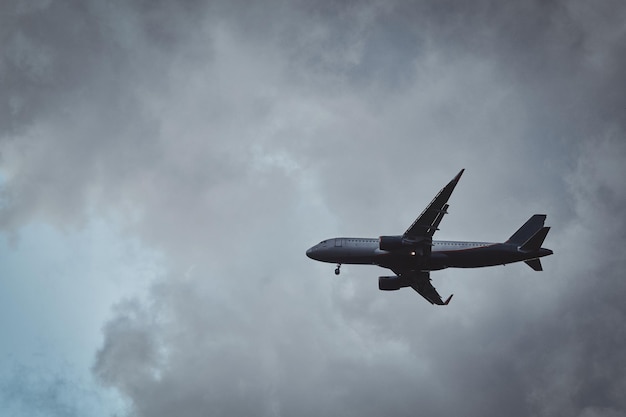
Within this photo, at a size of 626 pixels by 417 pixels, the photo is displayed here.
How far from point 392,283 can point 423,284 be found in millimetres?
4563

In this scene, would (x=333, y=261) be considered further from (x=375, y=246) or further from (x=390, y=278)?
(x=390, y=278)

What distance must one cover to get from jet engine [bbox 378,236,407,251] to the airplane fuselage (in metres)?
1.10

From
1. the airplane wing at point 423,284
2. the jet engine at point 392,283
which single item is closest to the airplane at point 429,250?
the airplane wing at point 423,284

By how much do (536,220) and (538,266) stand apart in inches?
247

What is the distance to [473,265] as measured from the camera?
259 feet

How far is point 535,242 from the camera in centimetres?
7669

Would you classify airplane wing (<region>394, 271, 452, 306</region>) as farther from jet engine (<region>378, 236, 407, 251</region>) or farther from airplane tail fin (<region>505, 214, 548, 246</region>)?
airplane tail fin (<region>505, 214, 548, 246</region>)

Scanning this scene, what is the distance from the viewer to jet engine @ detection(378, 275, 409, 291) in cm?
8875

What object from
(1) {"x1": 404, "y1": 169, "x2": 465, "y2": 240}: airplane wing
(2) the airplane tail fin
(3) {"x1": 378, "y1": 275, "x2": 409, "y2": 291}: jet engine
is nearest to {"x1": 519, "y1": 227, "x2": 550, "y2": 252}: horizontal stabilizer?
(2) the airplane tail fin

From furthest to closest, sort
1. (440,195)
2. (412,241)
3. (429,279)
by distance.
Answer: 1. (429,279)
2. (412,241)
3. (440,195)

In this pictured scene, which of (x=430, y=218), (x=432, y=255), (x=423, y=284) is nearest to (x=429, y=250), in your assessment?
(x=432, y=255)

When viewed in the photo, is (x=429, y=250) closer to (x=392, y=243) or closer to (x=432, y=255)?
(x=432, y=255)

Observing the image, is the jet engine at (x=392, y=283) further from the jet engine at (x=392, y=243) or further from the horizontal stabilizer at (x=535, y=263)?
the horizontal stabilizer at (x=535, y=263)

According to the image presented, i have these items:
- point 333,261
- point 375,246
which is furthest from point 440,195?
point 333,261
